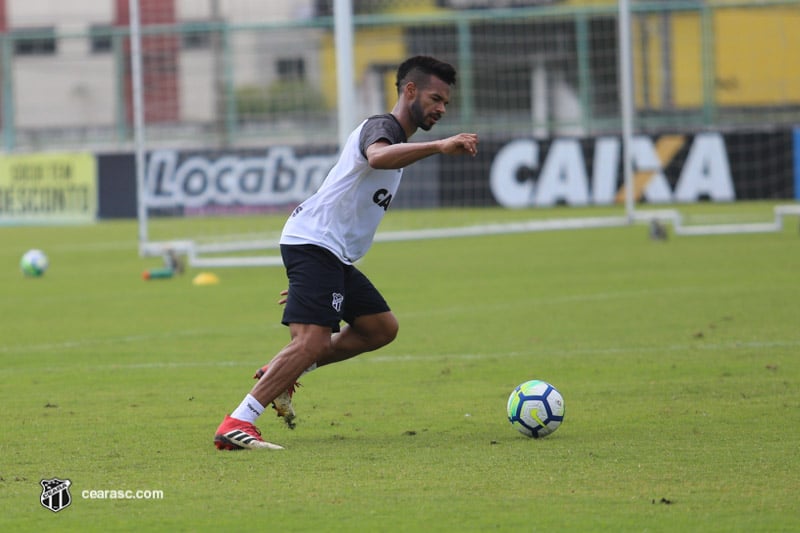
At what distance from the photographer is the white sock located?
7.40 metres

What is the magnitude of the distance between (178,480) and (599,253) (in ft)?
44.7

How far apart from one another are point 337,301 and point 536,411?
115cm

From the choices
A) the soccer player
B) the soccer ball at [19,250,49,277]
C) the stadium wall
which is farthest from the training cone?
the soccer player

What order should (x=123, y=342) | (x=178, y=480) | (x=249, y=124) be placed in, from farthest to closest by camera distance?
(x=249, y=124), (x=123, y=342), (x=178, y=480)

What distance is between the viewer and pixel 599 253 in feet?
64.5

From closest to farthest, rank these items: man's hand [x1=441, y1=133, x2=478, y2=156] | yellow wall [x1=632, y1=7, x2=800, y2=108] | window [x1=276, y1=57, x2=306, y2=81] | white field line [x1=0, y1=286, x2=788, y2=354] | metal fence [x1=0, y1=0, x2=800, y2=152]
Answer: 1. man's hand [x1=441, y1=133, x2=478, y2=156]
2. white field line [x1=0, y1=286, x2=788, y2=354]
3. metal fence [x1=0, y1=0, x2=800, y2=152]
4. yellow wall [x1=632, y1=7, x2=800, y2=108]
5. window [x1=276, y1=57, x2=306, y2=81]

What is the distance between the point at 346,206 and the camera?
25.1 feet

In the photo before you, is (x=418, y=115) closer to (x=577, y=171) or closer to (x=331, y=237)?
(x=331, y=237)

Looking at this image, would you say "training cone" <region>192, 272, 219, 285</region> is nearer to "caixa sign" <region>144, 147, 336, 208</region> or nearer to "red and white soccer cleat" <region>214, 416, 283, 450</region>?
"caixa sign" <region>144, 147, 336, 208</region>

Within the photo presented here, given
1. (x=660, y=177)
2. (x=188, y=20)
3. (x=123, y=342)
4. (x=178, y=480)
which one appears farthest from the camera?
(x=188, y=20)

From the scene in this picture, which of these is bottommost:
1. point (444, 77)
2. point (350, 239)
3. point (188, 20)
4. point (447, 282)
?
point (447, 282)

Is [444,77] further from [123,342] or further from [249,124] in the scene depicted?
[249,124]

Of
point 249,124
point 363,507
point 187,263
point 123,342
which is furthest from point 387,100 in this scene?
point 363,507

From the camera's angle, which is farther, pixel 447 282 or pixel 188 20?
pixel 188 20
